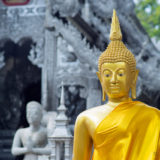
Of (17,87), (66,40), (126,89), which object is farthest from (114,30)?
(17,87)

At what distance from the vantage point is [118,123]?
4.34 m

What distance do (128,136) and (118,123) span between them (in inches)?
5.7

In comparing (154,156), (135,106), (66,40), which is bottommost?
(154,156)

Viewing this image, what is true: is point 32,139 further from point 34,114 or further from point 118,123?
point 118,123

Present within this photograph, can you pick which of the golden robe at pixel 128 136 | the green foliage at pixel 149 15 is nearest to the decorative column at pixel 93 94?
the golden robe at pixel 128 136

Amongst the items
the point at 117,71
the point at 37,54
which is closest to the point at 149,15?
the point at 37,54

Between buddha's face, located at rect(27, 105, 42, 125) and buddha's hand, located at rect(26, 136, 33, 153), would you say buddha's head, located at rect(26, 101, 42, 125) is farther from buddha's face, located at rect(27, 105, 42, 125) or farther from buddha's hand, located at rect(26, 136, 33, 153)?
buddha's hand, located at rect(26, 136, 33, 153)

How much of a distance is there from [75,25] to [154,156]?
4949mm

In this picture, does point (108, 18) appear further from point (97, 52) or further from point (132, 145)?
point (132, 145)

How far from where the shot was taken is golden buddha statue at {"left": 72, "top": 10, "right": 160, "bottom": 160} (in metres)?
4.35

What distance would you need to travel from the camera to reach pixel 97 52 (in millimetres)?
8375

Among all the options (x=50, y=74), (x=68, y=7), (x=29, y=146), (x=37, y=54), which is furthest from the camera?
(x=37, y=54)

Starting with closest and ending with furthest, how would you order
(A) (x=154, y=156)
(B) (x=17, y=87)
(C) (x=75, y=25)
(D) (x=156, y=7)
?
1. (A) (x=154, y=156)
2. (C) (x=75, y=25)
3. (B) (x=17, y=87)
4. (D) (x=156, y=7)

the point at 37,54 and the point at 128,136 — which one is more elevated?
the point at 37,54
